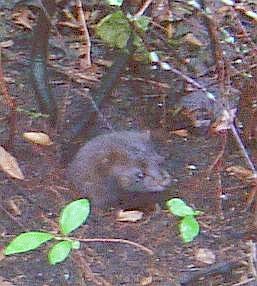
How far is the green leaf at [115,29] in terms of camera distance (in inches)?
105

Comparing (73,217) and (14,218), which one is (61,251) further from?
(14,218)

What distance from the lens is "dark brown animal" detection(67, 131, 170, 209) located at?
268cm

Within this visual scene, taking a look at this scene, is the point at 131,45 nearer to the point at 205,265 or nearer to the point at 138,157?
the point at 138,157

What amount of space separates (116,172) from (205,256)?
15.0 inches

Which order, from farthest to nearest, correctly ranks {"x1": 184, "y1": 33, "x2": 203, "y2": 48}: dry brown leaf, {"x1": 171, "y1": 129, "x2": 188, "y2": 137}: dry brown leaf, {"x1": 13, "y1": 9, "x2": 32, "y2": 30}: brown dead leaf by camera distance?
{"x1": 13, "y1": 9, "x2": 32, "y2": 30}: brown dead leaf
{"x1": 184, "y1": 33, "x2": 203, "y2": 48}: dry brown leaf
{"x1": 171, "y1": 129, "x2": 188, "y2": 137}: dry brown leaf

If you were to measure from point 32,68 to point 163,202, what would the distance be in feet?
2.15

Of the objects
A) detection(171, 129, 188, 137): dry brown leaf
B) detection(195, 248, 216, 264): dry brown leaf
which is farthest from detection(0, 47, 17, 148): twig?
detection(195, 248, 216, 264): dry brown leaf

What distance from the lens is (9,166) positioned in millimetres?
2799

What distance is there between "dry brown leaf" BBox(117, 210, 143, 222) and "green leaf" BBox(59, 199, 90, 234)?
89cm

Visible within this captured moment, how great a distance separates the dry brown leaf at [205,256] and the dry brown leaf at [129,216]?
22 cm

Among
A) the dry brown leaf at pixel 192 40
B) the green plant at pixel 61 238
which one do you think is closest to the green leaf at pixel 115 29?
the dry brown leaf at pixel 192 40

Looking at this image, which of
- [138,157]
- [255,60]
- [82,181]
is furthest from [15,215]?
[255,60]

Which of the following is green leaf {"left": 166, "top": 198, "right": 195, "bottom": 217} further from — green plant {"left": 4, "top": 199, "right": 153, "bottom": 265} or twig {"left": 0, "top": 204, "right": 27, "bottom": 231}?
twig {"left": 0, "top": 204, "right": 27, "bottom": 231}

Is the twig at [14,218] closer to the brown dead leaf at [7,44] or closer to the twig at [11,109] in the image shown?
the twig at [11,109]
